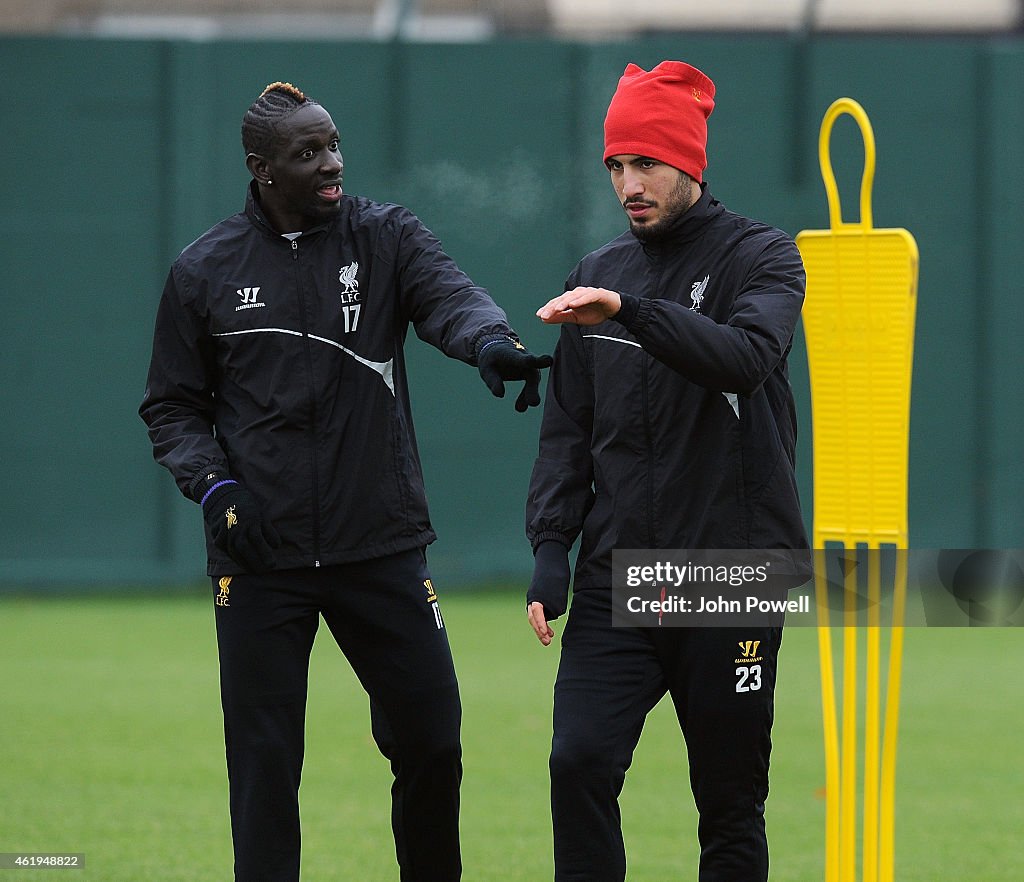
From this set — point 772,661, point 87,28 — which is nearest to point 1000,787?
point 772,661

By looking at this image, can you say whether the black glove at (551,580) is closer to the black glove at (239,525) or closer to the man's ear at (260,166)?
the black glove at (239,525)

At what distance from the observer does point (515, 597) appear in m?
12.2

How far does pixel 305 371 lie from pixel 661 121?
1.08 m

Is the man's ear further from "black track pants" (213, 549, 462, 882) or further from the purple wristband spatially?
"black track pants" (213, 549, 462, 882)

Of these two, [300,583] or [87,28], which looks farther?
[87,28]

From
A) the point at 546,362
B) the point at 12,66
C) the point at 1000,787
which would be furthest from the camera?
the point at 12,66

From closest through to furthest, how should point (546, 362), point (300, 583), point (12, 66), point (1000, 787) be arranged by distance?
point (546, 362)
point (300, 583)
point (1000, 787)
point (12, 66)

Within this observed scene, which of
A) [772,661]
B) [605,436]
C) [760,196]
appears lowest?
[772,661]

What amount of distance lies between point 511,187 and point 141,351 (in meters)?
2.83

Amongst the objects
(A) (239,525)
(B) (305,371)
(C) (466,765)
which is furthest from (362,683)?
(C) (466,765)

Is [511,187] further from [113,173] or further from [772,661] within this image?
[772,661]

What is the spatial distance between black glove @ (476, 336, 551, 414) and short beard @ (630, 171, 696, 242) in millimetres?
403

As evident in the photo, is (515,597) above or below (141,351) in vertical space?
below

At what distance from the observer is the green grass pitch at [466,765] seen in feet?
19.2
